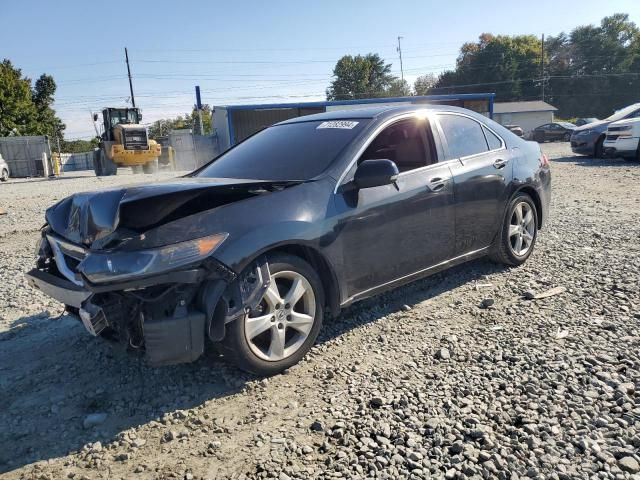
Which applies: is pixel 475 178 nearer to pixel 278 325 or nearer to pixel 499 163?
pixel 499 163

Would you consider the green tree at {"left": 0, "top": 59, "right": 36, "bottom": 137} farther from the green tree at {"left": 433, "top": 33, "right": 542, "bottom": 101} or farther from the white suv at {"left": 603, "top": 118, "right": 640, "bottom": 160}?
the green tree at {"left": 433, "top": 33, "right": 542, "bottom": 101}

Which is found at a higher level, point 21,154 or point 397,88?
point 397,88

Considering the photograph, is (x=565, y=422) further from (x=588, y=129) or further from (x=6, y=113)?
(x=6, y=113)

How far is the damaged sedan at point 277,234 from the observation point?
278cm

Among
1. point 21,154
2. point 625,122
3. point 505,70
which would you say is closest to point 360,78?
point 505,70

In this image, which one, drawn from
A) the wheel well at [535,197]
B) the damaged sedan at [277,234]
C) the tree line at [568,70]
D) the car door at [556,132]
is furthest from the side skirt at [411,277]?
the tree line at [568,70]

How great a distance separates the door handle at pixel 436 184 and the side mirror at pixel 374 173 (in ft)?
2.25

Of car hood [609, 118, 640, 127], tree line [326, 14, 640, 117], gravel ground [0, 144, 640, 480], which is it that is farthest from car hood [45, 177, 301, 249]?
tree line [326, 14, 640, 117]

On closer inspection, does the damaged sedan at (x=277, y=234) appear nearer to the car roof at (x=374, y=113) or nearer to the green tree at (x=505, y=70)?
the car roof at (x=374, y=113)

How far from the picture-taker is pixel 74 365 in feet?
11.4

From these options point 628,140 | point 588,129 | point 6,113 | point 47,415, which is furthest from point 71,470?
point 6,113

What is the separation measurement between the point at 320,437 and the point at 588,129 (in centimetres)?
1813

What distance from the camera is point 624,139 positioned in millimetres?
14812

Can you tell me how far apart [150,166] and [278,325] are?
88.8ft
